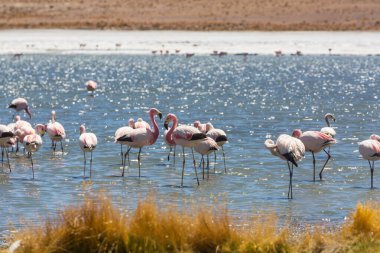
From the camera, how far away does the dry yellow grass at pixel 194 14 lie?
76562 millimetres

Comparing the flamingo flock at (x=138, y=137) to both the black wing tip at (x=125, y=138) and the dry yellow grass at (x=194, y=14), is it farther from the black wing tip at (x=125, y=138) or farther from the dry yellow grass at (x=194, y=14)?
the dry yellow grass at (x=194, y=14)

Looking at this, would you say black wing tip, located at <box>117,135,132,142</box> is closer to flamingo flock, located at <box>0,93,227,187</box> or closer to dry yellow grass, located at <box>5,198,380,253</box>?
flamingo flock, located at <box>0,93,227,187</box>

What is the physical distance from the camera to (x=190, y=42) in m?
65.8

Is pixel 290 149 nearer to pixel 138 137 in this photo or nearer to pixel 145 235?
pixel 138 137

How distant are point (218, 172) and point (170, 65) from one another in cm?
3863

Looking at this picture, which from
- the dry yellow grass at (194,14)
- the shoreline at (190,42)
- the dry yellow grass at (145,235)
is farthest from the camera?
the dry yellow grass at (194,14)

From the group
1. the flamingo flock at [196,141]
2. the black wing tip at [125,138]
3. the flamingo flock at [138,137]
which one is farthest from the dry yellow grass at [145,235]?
the black wing tip at [125,138]

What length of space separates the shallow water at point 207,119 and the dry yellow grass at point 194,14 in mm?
16076

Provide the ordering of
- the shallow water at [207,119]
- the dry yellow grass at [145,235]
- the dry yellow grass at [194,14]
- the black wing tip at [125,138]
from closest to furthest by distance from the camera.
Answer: the dry yellow grass at [145,235] < the shallow water at [207,119] < the black wing tip at [125,138] < the dry yellow grass at [194,14]

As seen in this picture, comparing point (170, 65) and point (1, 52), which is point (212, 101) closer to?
point (170, 65)

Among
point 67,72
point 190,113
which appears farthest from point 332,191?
point 67,72

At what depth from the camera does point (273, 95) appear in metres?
36.2

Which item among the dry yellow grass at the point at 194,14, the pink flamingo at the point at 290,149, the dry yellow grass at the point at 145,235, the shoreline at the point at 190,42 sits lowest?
the dry yellow grass at the point at 145,235

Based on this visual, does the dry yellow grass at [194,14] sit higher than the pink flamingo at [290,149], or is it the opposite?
the dry yellow grass at [194,14]
